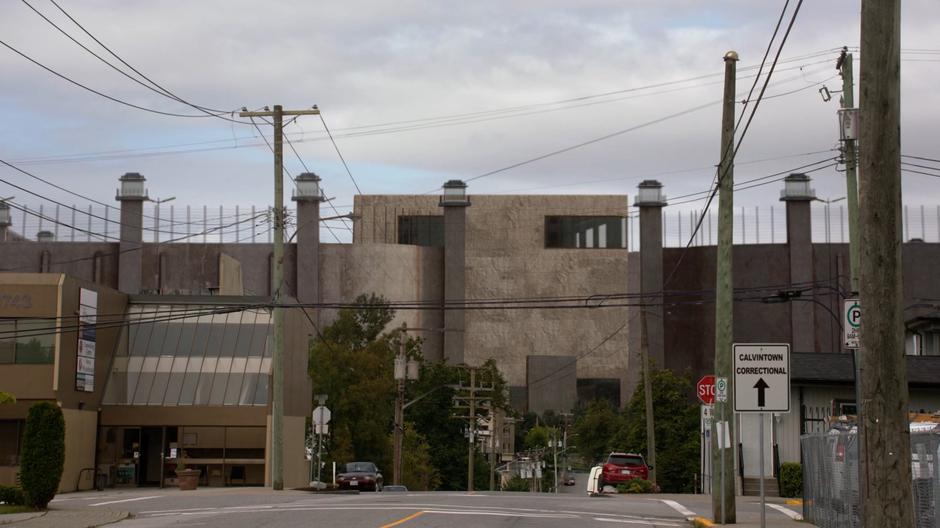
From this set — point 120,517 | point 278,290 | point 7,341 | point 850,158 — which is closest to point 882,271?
point 850,158

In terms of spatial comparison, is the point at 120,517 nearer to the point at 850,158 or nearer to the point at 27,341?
the point at 850,158

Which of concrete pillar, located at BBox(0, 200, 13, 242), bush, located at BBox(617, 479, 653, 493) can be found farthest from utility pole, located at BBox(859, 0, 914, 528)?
concrete pillar, located at BBox(0, 200, 13, 242)

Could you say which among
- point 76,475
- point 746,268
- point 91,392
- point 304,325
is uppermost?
point 746,268

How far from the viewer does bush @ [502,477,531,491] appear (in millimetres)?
109875

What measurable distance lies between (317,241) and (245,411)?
108 feet

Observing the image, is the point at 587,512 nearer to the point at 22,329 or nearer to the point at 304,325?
the point at 22,329

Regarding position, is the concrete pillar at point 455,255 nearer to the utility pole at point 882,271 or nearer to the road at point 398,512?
the road at point 398,512

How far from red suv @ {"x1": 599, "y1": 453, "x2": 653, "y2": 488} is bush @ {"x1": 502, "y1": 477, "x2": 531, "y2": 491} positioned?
65.5 metres

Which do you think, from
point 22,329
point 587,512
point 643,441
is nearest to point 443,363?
point 643,441

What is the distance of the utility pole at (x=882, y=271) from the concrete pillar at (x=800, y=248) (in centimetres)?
6577

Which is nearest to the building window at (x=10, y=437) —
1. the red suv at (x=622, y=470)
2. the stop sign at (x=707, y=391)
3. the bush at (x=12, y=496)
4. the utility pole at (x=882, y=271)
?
the bush at (x=12, y=496)

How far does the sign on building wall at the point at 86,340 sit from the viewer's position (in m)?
42.9

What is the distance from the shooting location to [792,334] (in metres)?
76.0

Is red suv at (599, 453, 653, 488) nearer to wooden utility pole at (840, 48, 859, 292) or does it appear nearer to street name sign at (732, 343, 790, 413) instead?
wooden utility pole at (840, 48, 859, 292)
